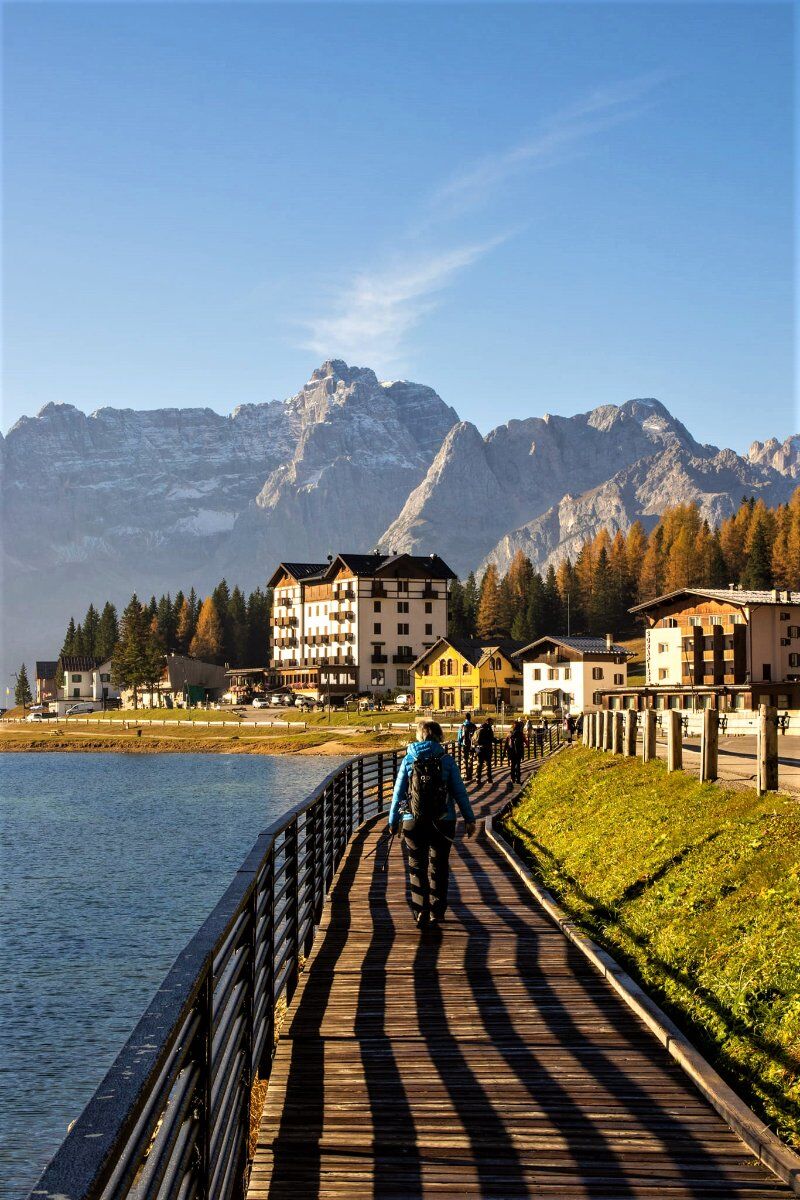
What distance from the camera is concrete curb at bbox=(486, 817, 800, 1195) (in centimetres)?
689

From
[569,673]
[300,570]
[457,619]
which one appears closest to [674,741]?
[569,673]

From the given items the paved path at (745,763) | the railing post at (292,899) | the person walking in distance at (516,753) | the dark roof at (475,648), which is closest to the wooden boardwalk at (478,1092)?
the railing post at (292,899)

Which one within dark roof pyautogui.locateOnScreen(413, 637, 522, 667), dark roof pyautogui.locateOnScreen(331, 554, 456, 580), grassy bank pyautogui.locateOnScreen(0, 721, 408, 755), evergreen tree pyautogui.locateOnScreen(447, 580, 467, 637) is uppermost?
dark roof pyautogui.locateOnScreen(331, 554, 456, 580)

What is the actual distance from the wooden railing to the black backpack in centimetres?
199

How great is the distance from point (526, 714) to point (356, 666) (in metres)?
36.0

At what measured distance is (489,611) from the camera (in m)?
189

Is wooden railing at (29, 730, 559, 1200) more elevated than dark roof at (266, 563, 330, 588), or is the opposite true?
dark roof at (266, 563, 330, 588)

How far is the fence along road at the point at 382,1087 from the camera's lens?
467 cm

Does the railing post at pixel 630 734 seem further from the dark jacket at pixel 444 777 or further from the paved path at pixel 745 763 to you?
the dark jacket at pixel 444 777

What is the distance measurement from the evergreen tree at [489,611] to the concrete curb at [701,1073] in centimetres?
17510

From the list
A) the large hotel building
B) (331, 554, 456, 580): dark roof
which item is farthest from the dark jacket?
(331, 554, 456, 580): dark roof

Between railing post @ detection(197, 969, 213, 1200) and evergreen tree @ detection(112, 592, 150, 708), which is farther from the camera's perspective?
evergreen tree @ detection(112, 592, 150, 708)

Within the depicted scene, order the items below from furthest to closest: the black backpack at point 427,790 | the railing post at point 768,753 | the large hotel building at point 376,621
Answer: the large hotel building at point 376,621 < the railing post at point 768,753 < the black backpack at point 427,790

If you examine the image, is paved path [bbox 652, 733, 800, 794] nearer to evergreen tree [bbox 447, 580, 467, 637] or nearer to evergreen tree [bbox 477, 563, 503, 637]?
evergreen tree [bbox 447, 580, 467, 637]
